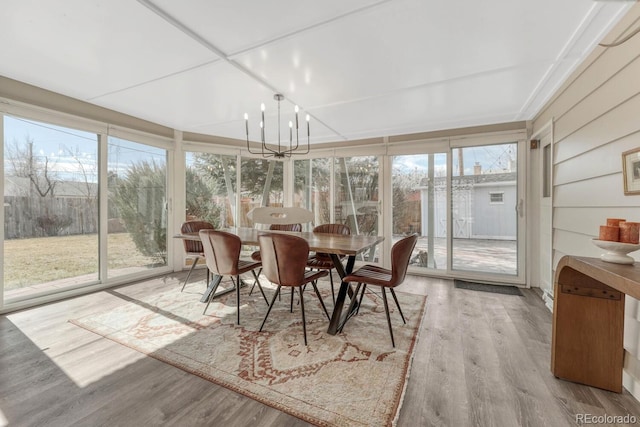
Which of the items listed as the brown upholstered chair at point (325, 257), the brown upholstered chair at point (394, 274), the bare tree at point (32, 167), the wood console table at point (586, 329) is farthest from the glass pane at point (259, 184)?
the wood console table at point (586, 329)

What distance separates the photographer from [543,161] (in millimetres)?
3398

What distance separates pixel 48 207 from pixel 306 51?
11.2ft

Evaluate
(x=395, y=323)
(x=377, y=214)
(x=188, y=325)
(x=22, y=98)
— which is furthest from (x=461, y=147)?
(x=22, y=98)

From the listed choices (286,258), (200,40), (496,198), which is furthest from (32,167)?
(496,198)

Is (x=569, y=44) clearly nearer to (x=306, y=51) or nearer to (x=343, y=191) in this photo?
(x=306, y=51)

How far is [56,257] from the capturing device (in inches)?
127

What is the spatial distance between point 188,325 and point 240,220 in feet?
9.00

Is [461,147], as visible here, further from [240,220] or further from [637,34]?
[240,220]

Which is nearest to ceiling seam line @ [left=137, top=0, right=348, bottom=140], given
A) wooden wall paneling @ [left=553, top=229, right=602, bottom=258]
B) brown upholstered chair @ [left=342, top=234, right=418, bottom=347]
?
brown upholstered chair @ [left=342, top=234, right=418, bottom=347]

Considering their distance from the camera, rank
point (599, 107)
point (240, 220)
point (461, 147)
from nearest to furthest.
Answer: point (599, 107), point (461, 147), point (240, 220)

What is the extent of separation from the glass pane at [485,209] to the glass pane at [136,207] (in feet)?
15.0

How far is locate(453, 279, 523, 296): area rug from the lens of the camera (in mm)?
3496

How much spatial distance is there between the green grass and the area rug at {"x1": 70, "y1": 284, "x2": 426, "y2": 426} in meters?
0.85

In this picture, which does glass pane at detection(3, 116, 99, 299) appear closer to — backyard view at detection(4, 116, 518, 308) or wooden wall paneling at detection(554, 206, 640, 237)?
backyard view at detection(4, 116, 518, 308)
